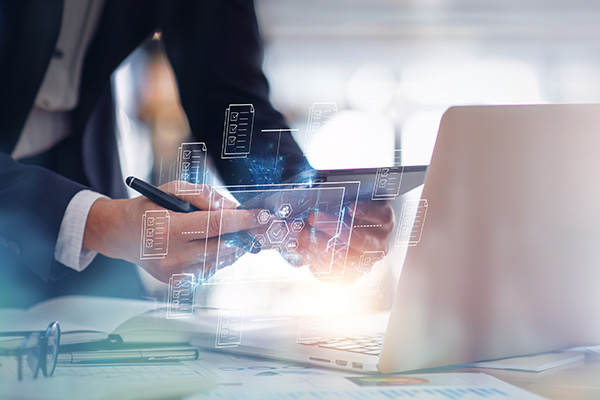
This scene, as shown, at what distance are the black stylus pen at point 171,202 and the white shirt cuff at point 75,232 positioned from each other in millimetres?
126

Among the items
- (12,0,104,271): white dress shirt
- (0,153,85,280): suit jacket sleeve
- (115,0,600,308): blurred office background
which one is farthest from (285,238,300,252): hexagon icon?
(115,0,600,308): blurred office background

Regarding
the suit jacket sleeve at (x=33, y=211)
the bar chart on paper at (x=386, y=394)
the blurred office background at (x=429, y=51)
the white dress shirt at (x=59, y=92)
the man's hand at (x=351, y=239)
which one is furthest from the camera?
the blurred office background at (x=429, y=51)

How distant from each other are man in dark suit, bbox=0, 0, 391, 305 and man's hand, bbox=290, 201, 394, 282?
0.06 m

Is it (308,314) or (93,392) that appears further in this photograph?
(308,314)

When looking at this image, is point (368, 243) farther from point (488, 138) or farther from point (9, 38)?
point (9, 38)

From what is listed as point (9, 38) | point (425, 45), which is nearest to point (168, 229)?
point (9, 38)

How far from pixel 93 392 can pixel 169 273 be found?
12cm

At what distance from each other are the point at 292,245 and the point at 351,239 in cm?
5

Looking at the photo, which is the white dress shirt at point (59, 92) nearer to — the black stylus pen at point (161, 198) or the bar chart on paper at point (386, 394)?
the black stylus pen at point (161, 198)

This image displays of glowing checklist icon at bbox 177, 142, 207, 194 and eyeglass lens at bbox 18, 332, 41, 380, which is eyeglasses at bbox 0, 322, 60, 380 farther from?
glowing checklist icon at bbox 177, 142, 207, 194

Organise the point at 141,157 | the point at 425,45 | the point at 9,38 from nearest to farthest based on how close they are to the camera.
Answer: the point at 9,38
the point at 141,157
the point at 425,45

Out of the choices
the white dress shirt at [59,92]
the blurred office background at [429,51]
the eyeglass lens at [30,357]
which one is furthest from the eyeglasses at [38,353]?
the blurred office background at [429,51]

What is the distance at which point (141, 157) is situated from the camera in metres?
0.96

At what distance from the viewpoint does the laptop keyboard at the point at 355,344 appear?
42 centimetres
